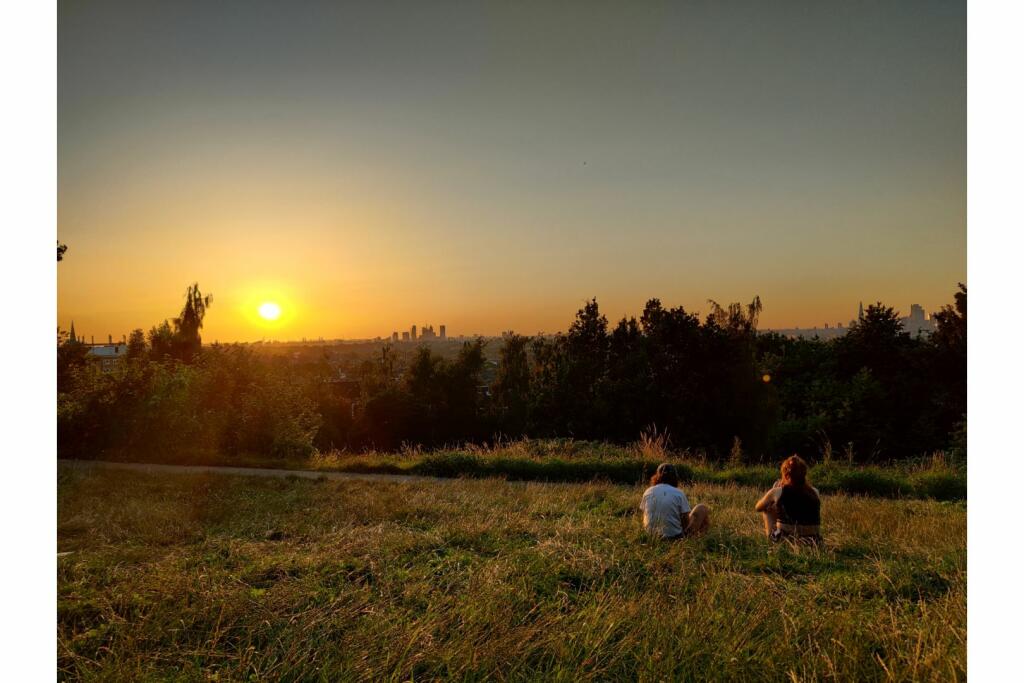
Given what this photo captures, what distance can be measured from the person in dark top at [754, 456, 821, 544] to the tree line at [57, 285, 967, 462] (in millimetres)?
13481

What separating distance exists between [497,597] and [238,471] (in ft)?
31.2

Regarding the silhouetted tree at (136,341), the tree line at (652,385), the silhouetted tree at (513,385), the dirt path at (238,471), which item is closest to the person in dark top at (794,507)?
the dirt path at (238,471)

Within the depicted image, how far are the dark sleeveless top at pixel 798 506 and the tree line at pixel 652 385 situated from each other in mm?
13547

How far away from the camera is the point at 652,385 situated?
23.7m

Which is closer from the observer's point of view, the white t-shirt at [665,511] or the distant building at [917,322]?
the white t-shirt at [665,511]

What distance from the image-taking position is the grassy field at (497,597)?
3.03 m

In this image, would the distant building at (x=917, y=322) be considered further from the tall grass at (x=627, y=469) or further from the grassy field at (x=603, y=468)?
the tall grass at (x=627, y=469)

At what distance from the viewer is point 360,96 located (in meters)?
4.45

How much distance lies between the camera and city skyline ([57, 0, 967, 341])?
4.06 meters

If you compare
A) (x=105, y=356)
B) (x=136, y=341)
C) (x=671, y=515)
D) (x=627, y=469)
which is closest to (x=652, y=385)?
(x=627, y=469)
